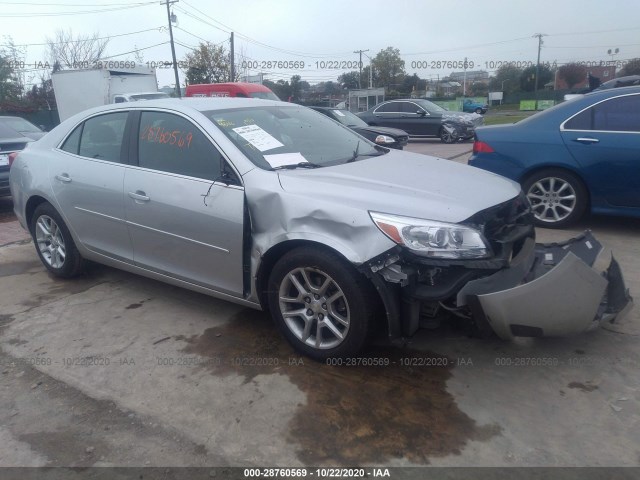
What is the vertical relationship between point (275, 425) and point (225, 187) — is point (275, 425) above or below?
below

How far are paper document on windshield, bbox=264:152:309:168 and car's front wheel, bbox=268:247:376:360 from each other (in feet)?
2.24

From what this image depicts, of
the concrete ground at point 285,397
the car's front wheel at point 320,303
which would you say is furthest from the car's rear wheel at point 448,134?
the car's front wheel at point 320,303

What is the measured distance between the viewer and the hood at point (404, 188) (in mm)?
3059

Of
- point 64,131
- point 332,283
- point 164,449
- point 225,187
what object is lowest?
point 164,449

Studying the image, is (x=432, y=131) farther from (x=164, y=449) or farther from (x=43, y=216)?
(x=164, y=449)

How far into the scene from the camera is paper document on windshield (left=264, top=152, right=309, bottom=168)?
3.59 metres

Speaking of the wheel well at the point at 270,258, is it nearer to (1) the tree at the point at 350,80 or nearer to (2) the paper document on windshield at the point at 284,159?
(2) the paper document on windshield at the point at 284,159

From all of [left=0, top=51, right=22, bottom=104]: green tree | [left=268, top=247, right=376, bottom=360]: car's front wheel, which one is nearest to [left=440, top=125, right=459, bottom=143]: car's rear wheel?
[left=268, top=247, right=376, bottom=360]: car's front wheel

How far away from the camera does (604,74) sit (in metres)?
49.2

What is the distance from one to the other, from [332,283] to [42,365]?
1.96m

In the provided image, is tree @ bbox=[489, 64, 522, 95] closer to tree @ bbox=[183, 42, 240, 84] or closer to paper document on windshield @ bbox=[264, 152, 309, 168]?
tree @ bbox=[183, 42, 240, 84]

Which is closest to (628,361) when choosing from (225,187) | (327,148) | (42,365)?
(327,148)

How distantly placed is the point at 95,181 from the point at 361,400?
2.72 m

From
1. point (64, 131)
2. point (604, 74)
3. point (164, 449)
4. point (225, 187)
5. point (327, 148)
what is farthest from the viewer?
point (604, 74)
